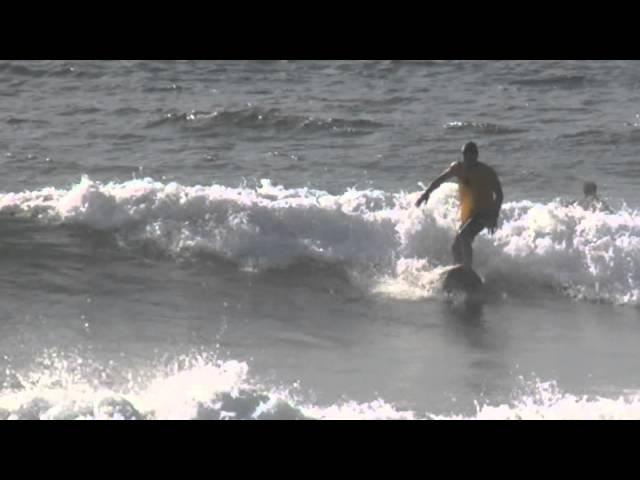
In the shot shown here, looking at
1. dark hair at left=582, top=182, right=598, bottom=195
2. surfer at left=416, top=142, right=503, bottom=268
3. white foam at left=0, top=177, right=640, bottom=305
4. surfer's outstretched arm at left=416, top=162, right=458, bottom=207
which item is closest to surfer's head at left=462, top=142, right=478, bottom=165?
surfer at left=416, top=142, right=503, bottom=268

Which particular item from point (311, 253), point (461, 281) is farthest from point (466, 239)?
point (311, 253)

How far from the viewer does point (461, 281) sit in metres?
11.4

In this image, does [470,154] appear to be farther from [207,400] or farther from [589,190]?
[207,400]

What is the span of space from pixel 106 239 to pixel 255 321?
127 inches

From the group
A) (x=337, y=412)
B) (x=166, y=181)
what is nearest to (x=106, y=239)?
(x=166, y=181)

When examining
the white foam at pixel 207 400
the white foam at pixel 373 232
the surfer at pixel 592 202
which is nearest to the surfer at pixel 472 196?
the white foam at pixel 373 232

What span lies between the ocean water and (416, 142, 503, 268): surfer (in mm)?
554

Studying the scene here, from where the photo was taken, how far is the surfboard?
11.4 m

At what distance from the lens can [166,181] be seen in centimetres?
1589

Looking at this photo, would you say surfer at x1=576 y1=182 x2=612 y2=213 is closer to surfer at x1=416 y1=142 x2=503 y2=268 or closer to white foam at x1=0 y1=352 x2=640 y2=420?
surfer at x1=416 y1=142 x2=503 y2=268
